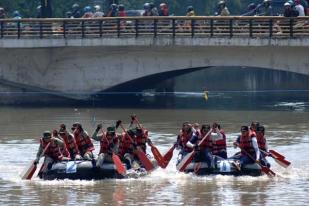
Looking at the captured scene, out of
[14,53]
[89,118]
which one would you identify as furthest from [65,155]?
[14,53]

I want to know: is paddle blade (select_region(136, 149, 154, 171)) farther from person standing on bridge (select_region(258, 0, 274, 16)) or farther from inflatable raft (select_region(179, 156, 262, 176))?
person standing on bridge (select_region(258, 0, 274, 16))

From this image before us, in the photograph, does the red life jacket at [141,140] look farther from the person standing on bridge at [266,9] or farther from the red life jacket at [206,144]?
the person standing on bridge at [266,9]

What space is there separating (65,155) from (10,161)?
379 cm

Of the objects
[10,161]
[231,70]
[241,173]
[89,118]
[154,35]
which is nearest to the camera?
[241,173]

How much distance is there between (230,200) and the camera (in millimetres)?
28312

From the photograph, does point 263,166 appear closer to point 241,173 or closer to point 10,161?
point 241,173

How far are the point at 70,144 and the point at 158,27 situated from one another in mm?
17332

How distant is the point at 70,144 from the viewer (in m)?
31.7

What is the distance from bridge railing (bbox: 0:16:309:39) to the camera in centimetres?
4656

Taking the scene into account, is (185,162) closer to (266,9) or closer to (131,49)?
(266,9)

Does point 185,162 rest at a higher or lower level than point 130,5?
lower

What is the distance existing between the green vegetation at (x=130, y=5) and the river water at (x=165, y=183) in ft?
62.3

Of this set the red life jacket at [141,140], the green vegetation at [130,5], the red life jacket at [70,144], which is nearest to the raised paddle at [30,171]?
the red life jacket at [70,144]

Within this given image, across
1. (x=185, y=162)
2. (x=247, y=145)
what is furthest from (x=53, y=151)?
(x=247, y=145)
